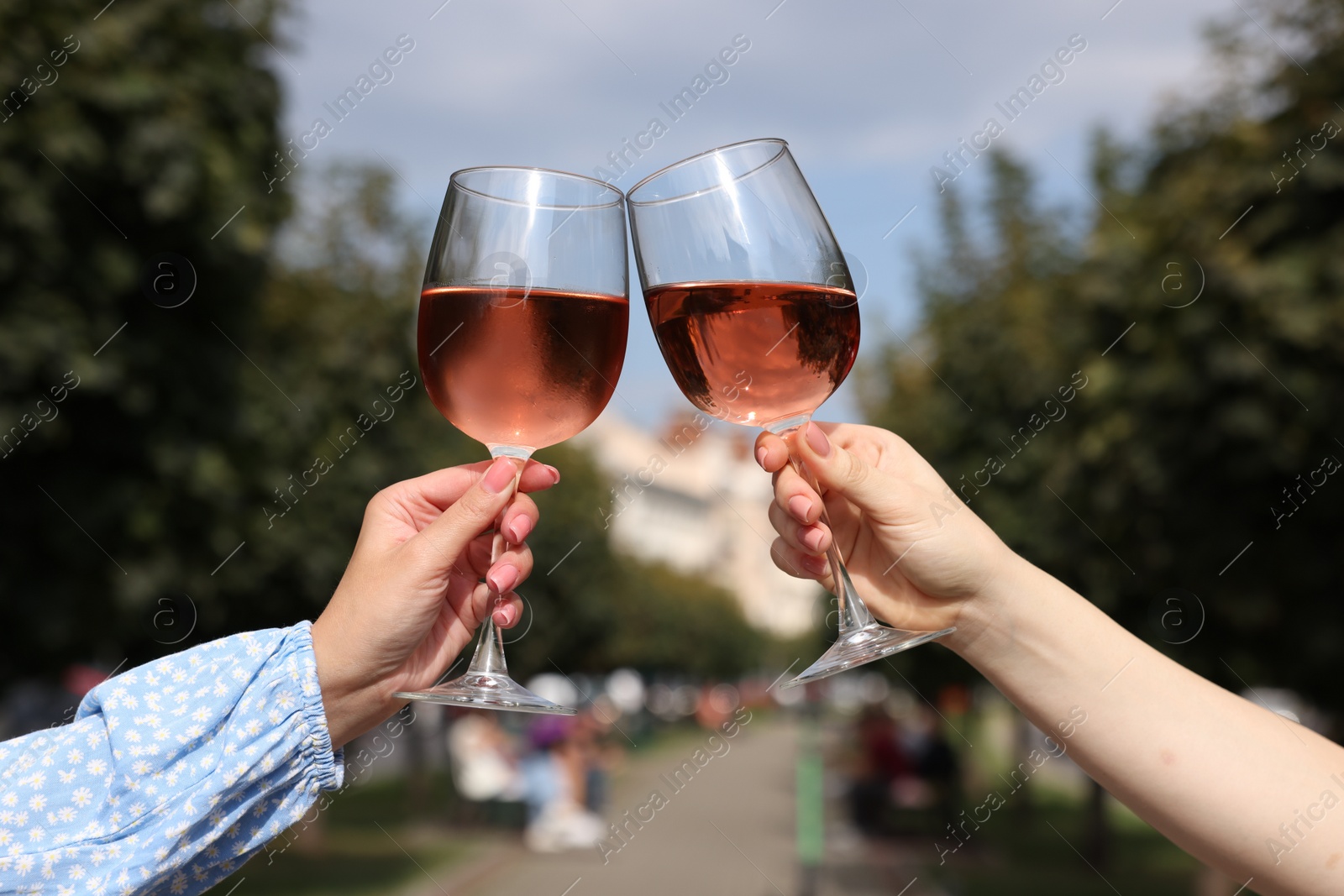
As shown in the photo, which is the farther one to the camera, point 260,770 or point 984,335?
point 984,335

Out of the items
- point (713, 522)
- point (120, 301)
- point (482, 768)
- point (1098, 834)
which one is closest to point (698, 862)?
point (482, 768)

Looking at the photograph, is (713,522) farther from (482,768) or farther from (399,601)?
(399,601)

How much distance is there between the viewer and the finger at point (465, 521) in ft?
6.18

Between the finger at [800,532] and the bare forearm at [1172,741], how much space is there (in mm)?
322

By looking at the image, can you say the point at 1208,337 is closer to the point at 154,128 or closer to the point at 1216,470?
the point at 1216,470

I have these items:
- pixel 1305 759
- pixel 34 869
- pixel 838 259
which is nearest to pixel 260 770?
pixel 34 869

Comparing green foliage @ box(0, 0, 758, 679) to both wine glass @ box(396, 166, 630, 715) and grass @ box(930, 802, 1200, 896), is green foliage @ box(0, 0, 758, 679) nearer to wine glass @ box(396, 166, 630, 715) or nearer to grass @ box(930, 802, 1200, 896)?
wine glass @ box(396, 166, 630, 715)

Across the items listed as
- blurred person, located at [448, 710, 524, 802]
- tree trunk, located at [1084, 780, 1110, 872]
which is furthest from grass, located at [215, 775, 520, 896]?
tree trunk, located at [1084, 780, 1110, 872]

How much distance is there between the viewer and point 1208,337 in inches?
Answer: 323

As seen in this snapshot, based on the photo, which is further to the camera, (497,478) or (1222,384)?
(1222,384)

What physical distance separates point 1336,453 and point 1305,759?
21.4 ft

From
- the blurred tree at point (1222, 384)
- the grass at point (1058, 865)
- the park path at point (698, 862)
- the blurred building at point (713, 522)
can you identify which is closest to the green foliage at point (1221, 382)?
the blurred tree at point (1222, 384)

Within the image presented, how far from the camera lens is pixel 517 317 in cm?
184

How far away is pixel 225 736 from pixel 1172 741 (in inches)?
59.4
